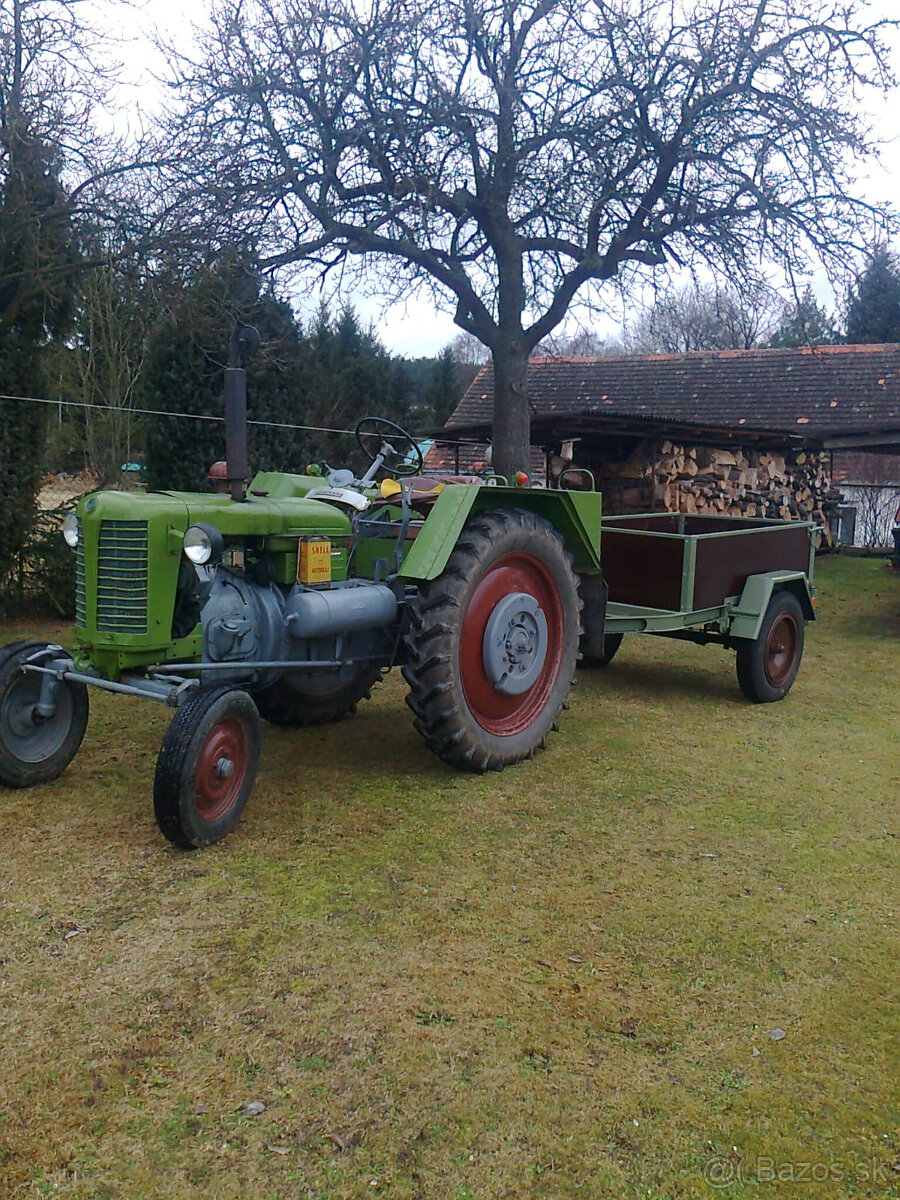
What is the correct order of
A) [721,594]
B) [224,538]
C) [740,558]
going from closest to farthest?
[224,538]
[721,594]
[740,558]

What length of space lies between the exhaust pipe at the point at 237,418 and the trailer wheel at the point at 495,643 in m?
0.91

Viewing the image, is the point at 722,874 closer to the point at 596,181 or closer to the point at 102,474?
the point at 596,181

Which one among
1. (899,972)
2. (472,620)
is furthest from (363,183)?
(899,972)

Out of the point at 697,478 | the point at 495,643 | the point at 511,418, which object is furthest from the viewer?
the point at 697,478

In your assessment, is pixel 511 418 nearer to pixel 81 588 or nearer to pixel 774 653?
pixel 774 653

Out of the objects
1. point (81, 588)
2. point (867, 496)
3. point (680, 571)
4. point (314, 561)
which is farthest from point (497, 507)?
point (867, 496)

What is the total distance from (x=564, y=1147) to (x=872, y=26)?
42.3 ft

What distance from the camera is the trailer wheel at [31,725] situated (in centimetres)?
397

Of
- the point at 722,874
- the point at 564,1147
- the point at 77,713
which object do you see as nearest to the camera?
the point at 564,1147

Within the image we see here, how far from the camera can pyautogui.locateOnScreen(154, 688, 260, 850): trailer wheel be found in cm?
→ 341

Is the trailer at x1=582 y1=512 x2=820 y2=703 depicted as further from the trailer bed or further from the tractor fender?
the tractor fender

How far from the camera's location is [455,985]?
2.77 m

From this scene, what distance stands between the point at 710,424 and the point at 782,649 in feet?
22.3

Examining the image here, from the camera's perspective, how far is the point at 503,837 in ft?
12.7
